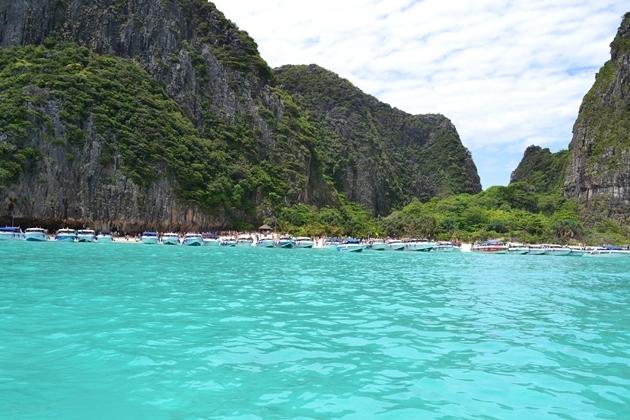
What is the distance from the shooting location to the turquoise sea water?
29.3 ft

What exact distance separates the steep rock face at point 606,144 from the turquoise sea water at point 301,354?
131 metres

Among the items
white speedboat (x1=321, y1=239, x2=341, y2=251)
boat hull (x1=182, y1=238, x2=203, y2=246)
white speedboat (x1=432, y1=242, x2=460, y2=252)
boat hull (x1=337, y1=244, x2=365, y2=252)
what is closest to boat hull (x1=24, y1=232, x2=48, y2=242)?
boat hull (x1=182, y1=238, x2=203, y2=246)

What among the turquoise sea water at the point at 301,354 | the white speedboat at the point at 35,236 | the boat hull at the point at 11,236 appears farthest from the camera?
the boat hull at the point at 11,236

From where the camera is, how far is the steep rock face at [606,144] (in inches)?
5433

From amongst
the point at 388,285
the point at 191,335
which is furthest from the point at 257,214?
the point at 191,335

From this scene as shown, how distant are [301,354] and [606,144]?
155751 millimetres

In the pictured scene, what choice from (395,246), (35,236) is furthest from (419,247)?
(35,236)

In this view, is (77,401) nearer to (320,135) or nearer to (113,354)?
(113,354)

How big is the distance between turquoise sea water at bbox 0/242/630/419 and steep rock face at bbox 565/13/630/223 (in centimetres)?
13130

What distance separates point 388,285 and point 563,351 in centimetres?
1500

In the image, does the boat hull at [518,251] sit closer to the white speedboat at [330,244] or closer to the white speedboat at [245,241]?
the white speedboat at [330,244]

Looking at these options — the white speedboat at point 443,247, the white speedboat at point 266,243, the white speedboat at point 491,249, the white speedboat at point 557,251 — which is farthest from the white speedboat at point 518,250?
the white speedboat at point 266,243

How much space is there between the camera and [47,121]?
87.8 metres

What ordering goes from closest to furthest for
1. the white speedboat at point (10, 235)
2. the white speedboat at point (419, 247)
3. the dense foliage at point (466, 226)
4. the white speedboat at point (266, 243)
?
the white speedboat at point (10, 235) → the white speedboat at point (266, 243) → the white speedboat at point (419, 247) → the dense foliage at point (466, 226)
